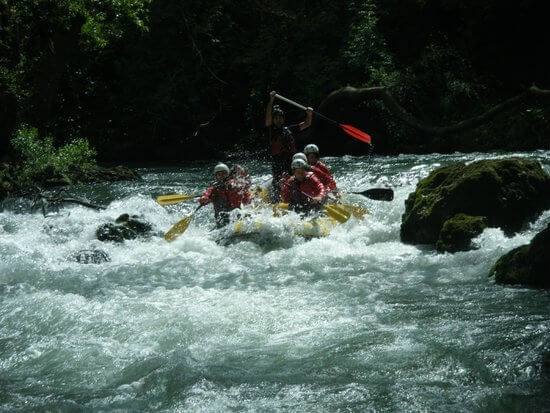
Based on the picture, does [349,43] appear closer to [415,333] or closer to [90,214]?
[90,214]

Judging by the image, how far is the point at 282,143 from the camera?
Answer: 952 centimetres

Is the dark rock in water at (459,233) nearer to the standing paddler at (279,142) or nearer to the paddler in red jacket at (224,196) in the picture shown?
the paddler in red jacket at (224,196)

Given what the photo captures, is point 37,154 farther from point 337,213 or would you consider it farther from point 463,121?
point 463,121

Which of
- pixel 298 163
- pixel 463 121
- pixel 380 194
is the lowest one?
pixel 380 194

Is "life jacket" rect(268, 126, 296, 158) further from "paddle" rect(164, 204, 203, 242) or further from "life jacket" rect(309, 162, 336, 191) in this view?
"paddle" rect(164, 204, 203, 242)

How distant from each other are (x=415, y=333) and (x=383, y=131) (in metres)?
12.5

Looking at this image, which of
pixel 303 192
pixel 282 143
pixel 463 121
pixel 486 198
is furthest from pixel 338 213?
pixel 463 121

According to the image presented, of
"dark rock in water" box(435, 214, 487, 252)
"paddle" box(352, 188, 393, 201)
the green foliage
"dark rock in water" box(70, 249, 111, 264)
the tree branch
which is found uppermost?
the tree branch

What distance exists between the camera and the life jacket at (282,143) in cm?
952

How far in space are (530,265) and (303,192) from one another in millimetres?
3796

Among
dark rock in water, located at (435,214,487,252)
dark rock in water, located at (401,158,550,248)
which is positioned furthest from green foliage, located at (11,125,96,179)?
dark rock in water, located at (435,214,487,252)

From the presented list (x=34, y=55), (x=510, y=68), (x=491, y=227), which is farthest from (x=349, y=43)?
(x=491, y=227)

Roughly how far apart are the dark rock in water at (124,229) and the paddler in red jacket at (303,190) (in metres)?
2.01

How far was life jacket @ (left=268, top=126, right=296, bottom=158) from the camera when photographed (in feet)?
31.2
